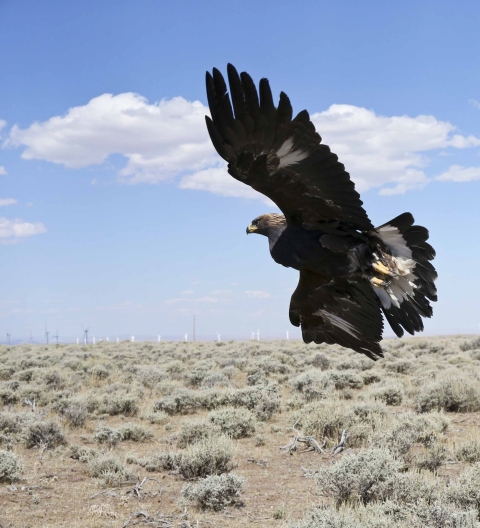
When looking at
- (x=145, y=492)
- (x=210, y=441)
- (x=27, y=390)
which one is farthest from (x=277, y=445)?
(x=27, y=390)

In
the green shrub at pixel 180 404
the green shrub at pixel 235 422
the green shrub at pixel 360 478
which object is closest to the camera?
the green shrub at pixel 360 478

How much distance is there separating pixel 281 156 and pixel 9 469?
6924mm

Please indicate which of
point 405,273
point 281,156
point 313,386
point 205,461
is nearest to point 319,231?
point 281,156

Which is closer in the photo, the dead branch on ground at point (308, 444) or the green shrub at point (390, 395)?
the dead branch on ground at point (308, 444)

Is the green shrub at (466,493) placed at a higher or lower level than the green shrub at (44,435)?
higher

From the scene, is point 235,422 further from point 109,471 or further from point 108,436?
point 109,471

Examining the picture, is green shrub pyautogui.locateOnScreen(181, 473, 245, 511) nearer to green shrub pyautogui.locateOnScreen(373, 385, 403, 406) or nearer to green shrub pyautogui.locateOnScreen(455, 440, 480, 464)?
green shrub pyautogui.locateOnScreen(455, 440, 480, 464)

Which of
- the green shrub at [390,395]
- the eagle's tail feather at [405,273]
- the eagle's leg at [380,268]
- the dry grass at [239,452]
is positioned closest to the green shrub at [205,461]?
the dry grass at [239,452]

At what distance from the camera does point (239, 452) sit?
11.1 m

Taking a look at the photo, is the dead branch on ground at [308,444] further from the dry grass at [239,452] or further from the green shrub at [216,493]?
the green shrub at [216,493]

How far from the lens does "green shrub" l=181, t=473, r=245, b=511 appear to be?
26.5 ft

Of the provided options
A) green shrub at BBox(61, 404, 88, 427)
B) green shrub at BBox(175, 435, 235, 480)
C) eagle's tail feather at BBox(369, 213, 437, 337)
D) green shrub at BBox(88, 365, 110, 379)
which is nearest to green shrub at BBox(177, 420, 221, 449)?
green shrub at BBox(175, 435, 235, 480)

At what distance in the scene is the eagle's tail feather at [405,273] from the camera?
19.1 ft

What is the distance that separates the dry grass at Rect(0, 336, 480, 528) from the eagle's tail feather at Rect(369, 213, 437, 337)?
1853 millimetres
